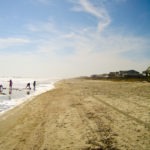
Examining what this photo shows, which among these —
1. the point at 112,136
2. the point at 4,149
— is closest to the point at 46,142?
the point at 4,149

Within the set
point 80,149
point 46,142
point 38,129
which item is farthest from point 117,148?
point 38,129

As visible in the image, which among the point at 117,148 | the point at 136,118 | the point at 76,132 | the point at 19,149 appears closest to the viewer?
the point at 117,148

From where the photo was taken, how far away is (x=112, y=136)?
33.2 ft

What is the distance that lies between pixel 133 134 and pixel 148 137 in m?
0.69

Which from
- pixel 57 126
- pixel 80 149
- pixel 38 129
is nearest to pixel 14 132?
pixel 38 129

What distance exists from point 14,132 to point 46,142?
289cm

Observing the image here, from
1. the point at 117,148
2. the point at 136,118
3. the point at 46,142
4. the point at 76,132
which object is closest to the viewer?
the point at 117,148

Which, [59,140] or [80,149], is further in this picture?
[59,140]

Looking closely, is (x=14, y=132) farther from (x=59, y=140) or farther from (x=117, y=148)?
(x=117, y=148)

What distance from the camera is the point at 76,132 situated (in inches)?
439

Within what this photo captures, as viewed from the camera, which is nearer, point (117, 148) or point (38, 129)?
point (117, 148)

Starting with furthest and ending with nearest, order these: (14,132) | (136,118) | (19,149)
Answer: (136,118) < (14,132) < (19,149)

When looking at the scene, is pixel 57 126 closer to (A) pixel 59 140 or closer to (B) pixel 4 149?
(A) pixel 59 140

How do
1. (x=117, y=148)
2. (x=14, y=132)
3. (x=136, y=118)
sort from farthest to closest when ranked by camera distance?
1. (x=136, y=118)
2. (x=14, y=132)
3. (x=117, y=148)
